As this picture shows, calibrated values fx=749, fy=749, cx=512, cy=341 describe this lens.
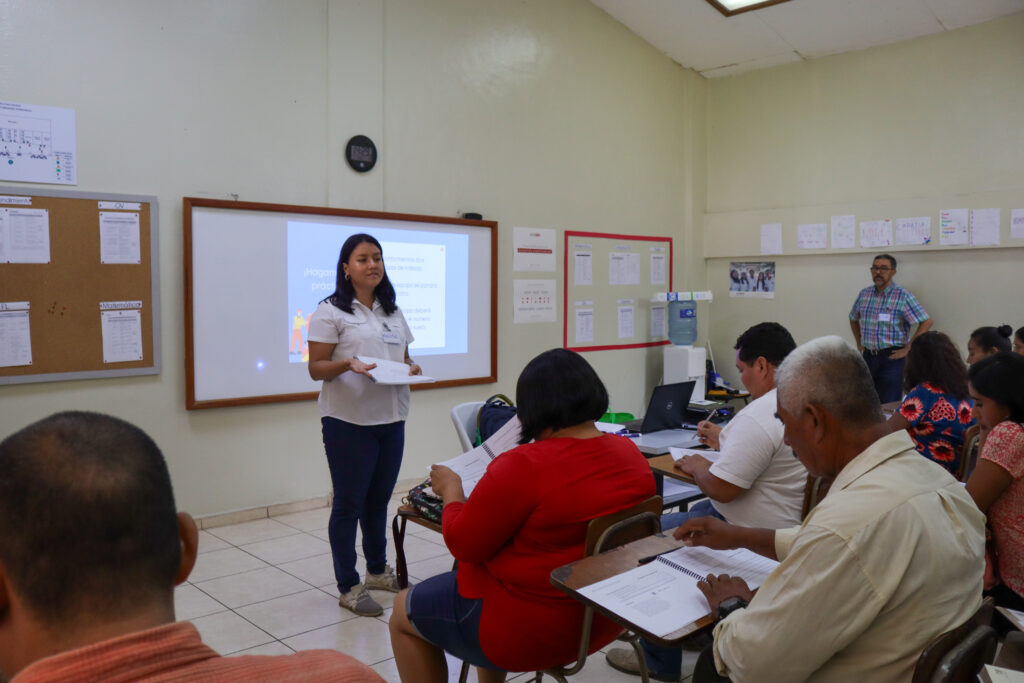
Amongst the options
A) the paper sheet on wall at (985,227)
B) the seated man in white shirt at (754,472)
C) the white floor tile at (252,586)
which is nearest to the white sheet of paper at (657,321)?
the paper sheet on wall at (985,227)

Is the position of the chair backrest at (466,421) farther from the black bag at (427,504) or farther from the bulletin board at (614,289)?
the bulletin board at (614,289)

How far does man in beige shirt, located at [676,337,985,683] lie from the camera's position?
3.96 ft

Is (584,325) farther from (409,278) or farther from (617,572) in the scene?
(617,572)

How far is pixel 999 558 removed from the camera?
2135 millimetres

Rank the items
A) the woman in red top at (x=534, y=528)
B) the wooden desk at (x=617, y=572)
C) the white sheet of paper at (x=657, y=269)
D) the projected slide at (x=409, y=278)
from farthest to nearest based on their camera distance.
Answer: the white sheet of paper at (x=657, y=269)
the projected slide at (x=409, y=278)
the woman in red top at (x=534, y=528)
the wooden desk at (x=617, y=572)

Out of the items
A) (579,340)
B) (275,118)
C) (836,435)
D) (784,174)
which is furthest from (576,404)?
(784,174)

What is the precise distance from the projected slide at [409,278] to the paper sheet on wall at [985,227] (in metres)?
3.95

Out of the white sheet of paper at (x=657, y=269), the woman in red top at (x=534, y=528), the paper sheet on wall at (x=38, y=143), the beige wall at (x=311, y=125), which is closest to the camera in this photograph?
the woman in red top at (x=534, y=528)

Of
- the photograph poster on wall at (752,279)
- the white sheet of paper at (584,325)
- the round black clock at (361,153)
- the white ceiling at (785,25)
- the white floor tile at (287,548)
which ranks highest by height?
the white ceiling at (785,25)

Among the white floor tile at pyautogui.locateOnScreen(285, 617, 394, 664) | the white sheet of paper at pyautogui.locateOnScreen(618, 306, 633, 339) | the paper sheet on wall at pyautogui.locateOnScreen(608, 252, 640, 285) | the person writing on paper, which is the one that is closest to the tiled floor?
the white floor tile at pyautogui.locateOnScreen(285, 617, 394, 664)

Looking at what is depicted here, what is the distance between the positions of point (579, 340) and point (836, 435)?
4903 mm

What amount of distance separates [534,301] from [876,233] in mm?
3012

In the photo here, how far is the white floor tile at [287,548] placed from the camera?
384cm

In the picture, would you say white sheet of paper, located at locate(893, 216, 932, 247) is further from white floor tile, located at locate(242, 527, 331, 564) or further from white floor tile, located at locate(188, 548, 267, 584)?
white floor tile, located at locate(188, 548, 267, 584)
